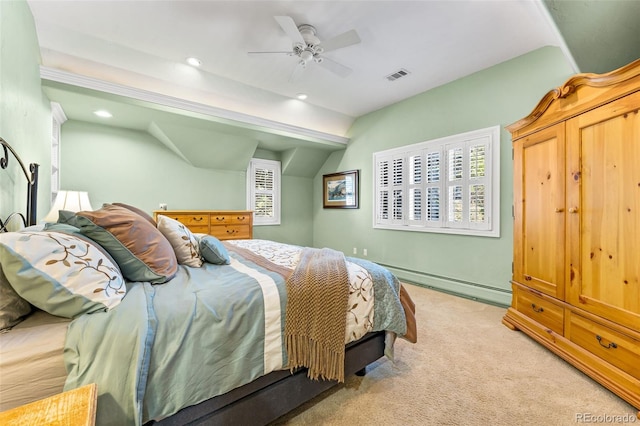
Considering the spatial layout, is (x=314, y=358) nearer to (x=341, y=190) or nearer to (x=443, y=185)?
(x=443, y=185)

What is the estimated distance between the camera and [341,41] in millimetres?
2307

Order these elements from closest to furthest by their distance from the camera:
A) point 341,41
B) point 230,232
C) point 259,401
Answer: point 259,401 → point 341,41 → point 230,232

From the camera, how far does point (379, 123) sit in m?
4.36

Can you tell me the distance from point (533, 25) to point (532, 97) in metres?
0.71

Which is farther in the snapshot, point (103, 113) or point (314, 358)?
point (103, 113)

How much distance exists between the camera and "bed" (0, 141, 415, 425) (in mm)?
854

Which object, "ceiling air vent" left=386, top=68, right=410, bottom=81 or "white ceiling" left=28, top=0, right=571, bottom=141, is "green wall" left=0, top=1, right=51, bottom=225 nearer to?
"white ceiling" left=28, top=0, right=571, bottom=141

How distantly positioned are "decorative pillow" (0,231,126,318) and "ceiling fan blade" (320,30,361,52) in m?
2.33

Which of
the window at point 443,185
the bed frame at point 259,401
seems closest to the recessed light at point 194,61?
the window at point 443,185

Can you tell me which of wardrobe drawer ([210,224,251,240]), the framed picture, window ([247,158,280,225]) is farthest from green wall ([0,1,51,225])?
the framed picture

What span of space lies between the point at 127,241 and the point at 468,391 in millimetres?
2160

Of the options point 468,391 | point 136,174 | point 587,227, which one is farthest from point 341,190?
point 468,391

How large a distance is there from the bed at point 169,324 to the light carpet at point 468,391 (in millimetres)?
172

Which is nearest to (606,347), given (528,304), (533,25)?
(528,304)
